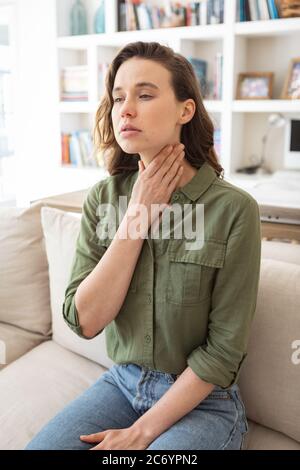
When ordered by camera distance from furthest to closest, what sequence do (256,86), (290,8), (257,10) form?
(256,86), (257,10), (290,8)

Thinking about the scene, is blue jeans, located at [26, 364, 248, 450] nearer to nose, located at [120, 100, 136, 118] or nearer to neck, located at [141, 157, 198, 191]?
neck, located at [141, 157, 198, 191]

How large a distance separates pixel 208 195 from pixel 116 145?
30 cm

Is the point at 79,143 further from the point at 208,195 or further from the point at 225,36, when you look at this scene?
the point at 208,195

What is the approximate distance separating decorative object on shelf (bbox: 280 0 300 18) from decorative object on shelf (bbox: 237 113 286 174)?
0.69m

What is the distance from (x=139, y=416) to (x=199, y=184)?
0.55m

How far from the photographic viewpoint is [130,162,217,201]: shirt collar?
112 cm

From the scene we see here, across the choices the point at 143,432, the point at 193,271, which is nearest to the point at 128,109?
the point at 193,271

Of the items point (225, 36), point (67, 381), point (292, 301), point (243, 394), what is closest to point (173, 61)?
point (292, 301)

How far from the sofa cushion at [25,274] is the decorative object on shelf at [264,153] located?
2563 mm

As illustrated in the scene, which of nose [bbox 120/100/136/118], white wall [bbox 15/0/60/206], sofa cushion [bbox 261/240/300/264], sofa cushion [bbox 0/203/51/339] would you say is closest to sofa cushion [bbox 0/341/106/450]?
sofa cushion [bbox 0/203/51/339]

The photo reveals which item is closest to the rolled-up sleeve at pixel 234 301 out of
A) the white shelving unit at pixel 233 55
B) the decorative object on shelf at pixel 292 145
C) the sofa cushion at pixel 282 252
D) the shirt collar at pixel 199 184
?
the shirt collar at pixel 199 184

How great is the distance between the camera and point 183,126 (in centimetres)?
120

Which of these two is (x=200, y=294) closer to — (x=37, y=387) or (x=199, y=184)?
(x=199, y=184)

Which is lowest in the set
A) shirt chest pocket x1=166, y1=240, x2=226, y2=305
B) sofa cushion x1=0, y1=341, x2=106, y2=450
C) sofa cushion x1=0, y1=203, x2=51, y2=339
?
sofa cushion x1=0, y1=341, x2=106, y2=450
